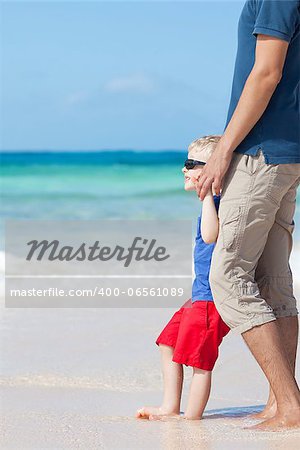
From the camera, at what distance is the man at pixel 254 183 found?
9.96 ft

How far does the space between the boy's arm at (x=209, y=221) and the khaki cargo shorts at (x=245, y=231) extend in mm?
59

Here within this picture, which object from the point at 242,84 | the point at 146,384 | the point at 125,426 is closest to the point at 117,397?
the point at 146,384

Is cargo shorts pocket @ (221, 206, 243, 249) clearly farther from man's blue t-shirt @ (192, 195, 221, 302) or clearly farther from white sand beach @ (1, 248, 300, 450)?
white sand beach @ (1, 248, 300, 450)

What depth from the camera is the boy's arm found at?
3.20m

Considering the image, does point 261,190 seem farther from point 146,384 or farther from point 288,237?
point 146,384

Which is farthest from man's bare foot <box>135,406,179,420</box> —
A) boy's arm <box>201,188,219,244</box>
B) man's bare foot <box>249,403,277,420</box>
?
boy's arm <box>201,188,219,244</box>

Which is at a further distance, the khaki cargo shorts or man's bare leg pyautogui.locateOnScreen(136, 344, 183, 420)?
man's bare leg pyautogui.locateOnScreen(136, 344, 183, 420)

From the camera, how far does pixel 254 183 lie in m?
3.05

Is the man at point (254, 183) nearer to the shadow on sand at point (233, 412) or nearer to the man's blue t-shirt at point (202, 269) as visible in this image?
the man's blue t-shirt at point (202, 269)

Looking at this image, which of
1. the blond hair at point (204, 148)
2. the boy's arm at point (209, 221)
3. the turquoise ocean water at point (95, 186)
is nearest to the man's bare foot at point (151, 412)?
the boy's arm at point (209, 221)

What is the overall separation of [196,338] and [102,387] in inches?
28.2

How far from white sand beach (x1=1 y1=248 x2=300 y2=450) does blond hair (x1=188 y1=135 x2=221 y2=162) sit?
0.90 metres

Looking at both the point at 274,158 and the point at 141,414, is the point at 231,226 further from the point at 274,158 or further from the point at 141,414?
the point at 141,414

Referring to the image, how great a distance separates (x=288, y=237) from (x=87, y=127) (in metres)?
32.8
